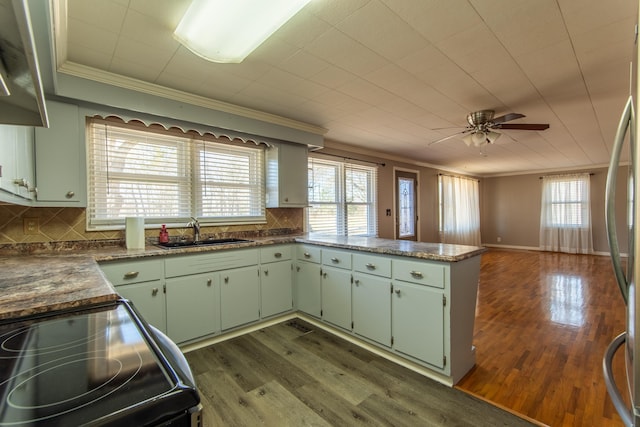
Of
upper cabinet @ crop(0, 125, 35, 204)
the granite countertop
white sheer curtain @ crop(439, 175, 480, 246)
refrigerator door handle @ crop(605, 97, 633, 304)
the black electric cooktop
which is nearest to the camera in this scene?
the black electric cooktop

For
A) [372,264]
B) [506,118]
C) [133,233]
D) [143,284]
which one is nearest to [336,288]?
[372,264]

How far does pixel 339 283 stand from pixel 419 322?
832 mm

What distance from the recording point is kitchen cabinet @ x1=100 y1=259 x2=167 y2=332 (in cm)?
216

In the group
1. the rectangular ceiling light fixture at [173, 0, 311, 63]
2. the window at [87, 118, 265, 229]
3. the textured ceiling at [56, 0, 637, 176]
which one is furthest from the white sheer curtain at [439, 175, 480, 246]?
the rectangular ceiling light fixture at [173, 0, 311, 63]

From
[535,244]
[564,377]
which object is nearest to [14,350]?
[564,377]

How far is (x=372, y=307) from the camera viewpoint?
8.07ft

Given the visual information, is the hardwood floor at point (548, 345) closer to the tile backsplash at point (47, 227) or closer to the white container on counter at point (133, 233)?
the white container on counter at point (133, 233)

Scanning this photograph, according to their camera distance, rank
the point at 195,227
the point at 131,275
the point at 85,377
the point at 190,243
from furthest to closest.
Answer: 1. the point at 195,227
2. the point at 190,243
3. the point at 131,275
4. the point at 85,377

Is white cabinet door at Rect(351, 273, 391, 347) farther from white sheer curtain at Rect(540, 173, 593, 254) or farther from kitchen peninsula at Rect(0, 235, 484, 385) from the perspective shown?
white sheer curtain at Rect(540, 173, 593, 254)

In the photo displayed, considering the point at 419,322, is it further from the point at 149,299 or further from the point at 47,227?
the point at 47,227

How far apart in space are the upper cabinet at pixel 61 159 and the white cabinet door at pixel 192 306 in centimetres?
99

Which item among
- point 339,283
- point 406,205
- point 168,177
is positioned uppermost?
point 168,177

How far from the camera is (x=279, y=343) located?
2.64 metres

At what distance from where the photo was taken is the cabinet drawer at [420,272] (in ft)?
6.59
